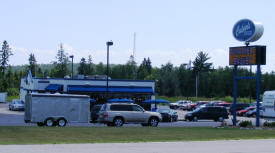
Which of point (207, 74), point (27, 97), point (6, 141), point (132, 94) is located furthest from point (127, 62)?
point (6, 141)

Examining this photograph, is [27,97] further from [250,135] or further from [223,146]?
[223,146]

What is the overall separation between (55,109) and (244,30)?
532 inches

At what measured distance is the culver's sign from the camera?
30734 mm

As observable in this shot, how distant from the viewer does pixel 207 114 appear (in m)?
45.9

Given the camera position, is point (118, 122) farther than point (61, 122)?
No

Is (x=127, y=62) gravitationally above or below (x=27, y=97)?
above

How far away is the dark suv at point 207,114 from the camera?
45594 millimetres

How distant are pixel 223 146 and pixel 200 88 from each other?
376ft

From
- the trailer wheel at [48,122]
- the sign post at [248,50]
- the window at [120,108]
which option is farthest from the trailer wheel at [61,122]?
the sign post at [248,50]

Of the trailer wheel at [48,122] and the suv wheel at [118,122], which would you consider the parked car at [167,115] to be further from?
the trailer wheel at [48,122]

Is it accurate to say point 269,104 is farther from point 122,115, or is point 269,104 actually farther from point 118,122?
point 118,122

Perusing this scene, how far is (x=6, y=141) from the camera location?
18.3m

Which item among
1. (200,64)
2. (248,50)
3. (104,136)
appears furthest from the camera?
(200,64)

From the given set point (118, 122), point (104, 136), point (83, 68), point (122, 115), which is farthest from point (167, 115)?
point (83, 68)
